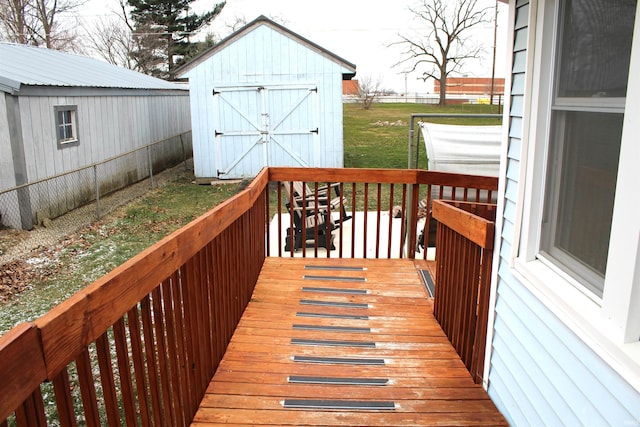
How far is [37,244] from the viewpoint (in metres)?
7.39

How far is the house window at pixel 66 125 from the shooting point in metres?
9.23

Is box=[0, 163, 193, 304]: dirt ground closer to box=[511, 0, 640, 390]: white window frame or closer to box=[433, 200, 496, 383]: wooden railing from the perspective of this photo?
box=[433, 200, 496, 383]: wooden railing

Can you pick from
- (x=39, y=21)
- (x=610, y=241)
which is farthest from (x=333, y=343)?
(x=39, y=21)

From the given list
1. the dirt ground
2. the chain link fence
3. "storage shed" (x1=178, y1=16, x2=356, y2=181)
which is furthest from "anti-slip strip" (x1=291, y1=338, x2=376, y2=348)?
"storage shed" (x1=178, y1=16, x2=356, y2=181)

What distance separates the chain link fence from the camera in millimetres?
7883

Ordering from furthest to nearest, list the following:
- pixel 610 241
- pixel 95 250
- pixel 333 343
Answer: pixel 95 250, pixel 333 343, pixel 610 241

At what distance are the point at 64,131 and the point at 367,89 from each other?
26.2 m

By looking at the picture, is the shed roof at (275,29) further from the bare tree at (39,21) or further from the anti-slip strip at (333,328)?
the bare tree at (39,21)

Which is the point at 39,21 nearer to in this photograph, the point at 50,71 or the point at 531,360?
the point at 50,71

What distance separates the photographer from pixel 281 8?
109 feet

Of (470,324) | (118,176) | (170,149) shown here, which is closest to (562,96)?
(470,324)

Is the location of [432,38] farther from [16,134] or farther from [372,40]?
[16,134]

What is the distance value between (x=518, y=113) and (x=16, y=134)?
789 centimetres

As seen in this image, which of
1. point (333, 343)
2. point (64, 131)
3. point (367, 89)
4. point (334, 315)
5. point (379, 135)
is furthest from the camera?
point (367, 89)
